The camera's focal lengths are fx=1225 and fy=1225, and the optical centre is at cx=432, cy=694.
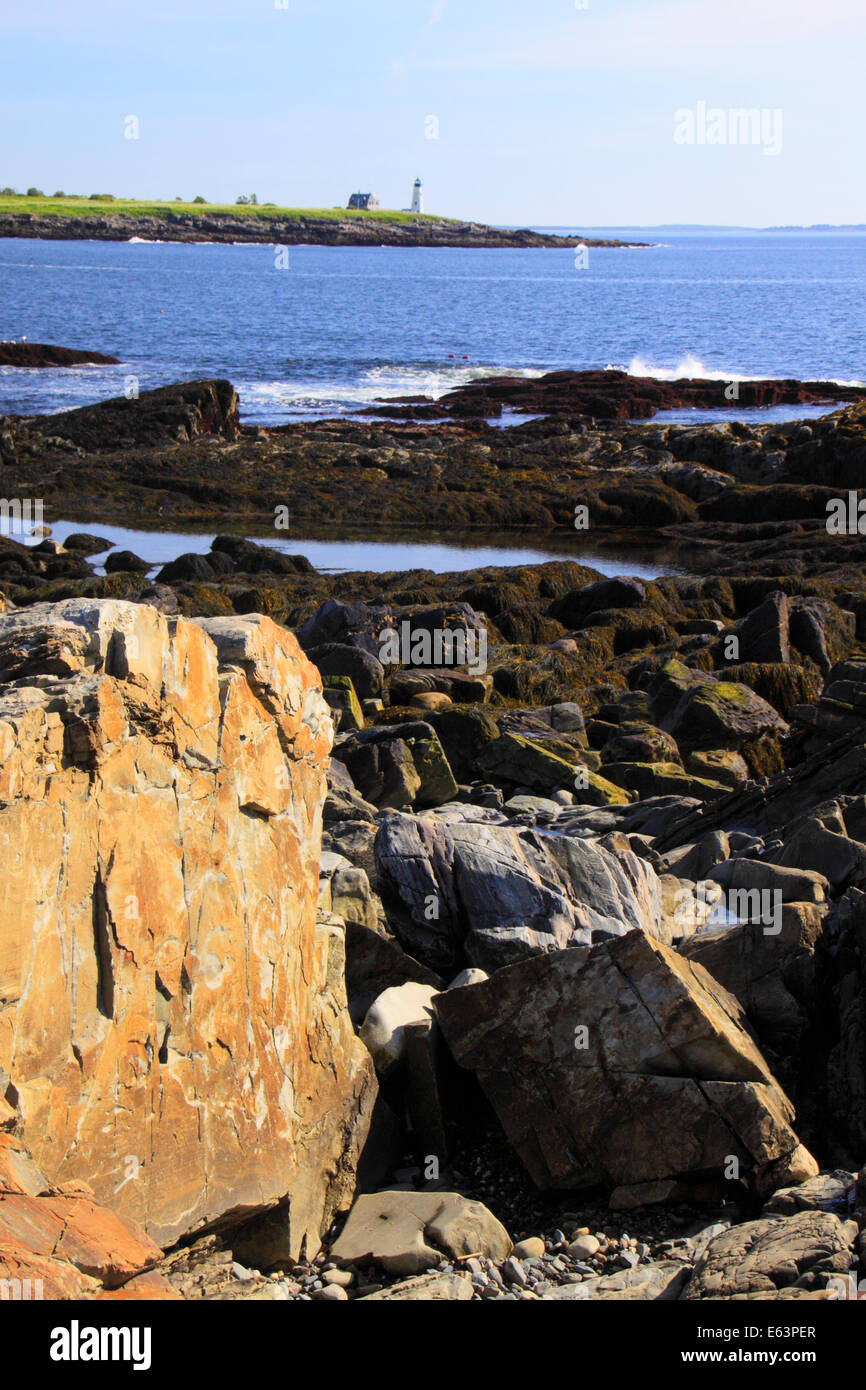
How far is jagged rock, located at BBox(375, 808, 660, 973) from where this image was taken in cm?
792

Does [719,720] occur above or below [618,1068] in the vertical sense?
above

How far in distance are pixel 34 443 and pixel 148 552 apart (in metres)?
12.4

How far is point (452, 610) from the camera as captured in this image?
19.4 metres

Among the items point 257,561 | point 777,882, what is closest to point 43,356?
point 257,561

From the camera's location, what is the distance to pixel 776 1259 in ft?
15.7

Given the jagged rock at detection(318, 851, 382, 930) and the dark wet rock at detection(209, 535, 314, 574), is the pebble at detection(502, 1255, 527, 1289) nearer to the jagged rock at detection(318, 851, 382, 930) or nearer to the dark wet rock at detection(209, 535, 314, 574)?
the jagged rock at detection(318, 851, 382, 930)

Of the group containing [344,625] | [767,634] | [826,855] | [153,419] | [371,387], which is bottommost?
[826,855]

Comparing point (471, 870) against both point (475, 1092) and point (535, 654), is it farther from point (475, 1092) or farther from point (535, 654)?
point (535, 654)

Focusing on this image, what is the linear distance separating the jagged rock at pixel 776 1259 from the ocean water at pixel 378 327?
144 ft

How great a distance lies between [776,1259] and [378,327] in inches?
3514

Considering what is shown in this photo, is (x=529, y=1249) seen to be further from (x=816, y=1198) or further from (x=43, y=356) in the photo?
(x=43, y=356)

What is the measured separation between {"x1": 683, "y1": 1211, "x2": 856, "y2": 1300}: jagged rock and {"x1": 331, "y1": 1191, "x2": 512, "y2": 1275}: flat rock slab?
1006mm

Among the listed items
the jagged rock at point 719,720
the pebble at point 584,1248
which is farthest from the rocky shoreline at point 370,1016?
the jagged rock at point 719,720

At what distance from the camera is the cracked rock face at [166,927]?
15.5ft
